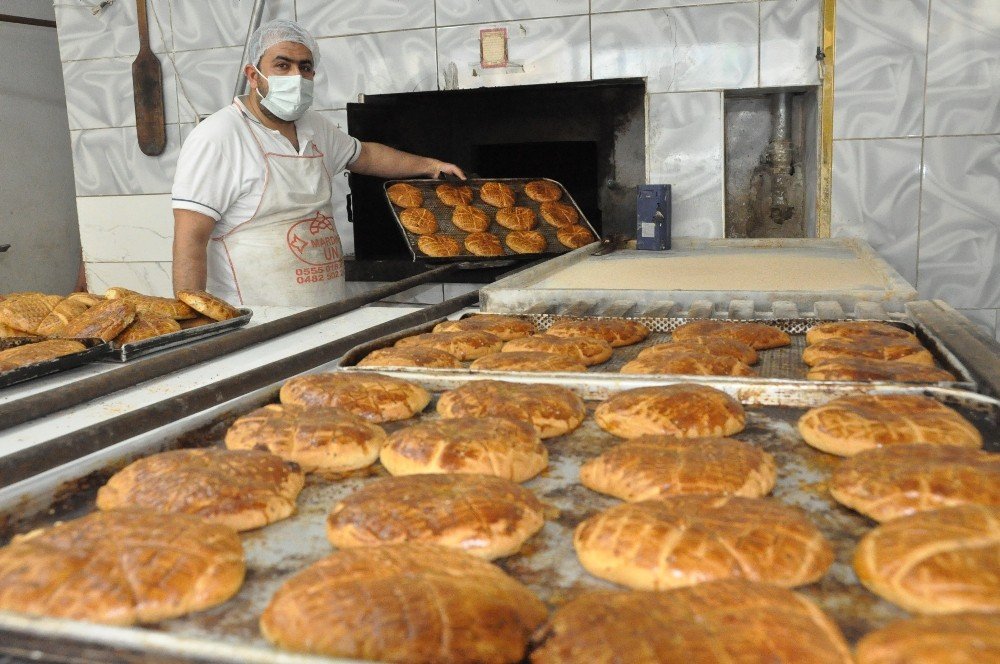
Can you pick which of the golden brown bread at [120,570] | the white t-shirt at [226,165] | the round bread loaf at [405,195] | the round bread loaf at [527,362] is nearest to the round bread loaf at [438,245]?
the round bread loaf at [405,195]

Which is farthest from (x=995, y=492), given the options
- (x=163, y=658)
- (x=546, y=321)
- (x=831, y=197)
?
(x=831, y=197)

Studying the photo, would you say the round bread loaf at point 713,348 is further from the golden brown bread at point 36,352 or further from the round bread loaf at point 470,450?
the golden brown bread at point 36,352

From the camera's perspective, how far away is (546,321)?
252cm

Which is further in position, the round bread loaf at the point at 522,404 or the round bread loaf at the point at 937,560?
the round bread loaf at the point at 522,404

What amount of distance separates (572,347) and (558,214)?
2.26m

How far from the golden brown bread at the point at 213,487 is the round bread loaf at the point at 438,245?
2579mm

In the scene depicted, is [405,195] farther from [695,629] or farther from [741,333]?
[695,629]

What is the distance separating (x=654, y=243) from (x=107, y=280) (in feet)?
12.1

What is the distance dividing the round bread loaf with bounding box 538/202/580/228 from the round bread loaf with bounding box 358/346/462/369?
7.39 feet

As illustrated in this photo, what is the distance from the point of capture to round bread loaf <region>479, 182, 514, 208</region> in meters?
4.28

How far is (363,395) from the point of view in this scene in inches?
68.2

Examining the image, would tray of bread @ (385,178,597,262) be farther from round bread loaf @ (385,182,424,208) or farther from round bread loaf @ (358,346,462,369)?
round bread loaf @ (358,346,462,369)

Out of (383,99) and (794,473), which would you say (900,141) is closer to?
(383,99)

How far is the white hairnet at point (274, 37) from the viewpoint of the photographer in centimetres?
361
